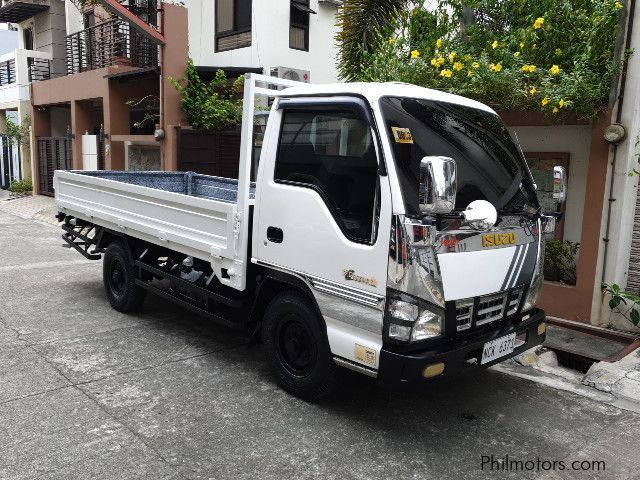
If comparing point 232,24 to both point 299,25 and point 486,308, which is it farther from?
point 486,308

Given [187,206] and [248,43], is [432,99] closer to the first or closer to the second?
[187,206]

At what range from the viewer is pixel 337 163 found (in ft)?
12.7

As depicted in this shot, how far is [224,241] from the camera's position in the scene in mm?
4652

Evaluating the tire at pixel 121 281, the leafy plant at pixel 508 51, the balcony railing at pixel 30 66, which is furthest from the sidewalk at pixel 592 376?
the balcony railing at pixel 30 66

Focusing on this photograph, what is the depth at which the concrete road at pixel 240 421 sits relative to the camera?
3.43 metres

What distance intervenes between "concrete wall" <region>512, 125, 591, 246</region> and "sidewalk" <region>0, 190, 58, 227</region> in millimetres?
11116

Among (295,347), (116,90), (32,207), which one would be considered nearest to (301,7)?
(116,90)

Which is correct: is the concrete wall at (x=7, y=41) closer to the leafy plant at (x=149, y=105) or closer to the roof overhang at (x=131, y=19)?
the leafy plant at (x=149, y=105)

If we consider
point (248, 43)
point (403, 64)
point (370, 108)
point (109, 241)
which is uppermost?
point (248, 43)

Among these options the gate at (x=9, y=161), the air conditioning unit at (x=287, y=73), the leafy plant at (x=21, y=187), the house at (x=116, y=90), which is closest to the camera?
the house at (x=116, y=90)

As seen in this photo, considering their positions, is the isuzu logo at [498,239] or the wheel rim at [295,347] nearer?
the isuzu logo at [498,239]

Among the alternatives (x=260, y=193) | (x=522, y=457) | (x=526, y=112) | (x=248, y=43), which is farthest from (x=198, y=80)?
(x=522, y=457)

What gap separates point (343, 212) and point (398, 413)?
1558mm

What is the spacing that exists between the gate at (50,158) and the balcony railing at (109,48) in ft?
7.35
